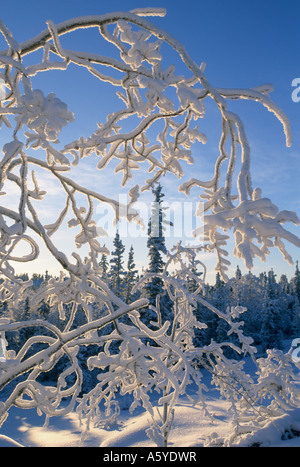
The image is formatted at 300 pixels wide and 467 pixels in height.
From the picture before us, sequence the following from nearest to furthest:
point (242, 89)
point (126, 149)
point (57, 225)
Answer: point (242, 89)
point (126, 149)
point (57, 225)

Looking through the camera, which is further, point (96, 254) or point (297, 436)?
point (297, 436)

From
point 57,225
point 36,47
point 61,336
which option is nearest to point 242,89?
point 36,47

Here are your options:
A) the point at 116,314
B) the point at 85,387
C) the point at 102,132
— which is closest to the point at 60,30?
the point at 102,132

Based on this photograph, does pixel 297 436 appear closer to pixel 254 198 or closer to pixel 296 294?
pixel 254 198

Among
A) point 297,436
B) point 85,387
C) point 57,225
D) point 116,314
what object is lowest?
point 85,387

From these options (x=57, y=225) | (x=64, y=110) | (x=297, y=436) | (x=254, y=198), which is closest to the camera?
(x=254, y=198)

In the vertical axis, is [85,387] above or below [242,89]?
below

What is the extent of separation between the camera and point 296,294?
2931 inches

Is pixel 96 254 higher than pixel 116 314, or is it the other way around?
pixel 96 254

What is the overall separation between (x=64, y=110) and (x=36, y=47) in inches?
33.6

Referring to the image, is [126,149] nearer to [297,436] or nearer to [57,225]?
[57,225]

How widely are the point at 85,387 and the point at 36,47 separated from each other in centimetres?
3347

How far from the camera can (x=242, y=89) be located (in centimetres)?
171

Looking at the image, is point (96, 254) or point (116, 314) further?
point (96, 254)
